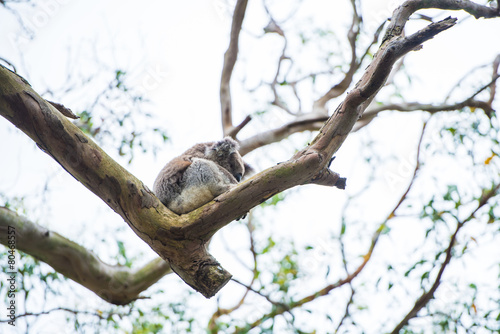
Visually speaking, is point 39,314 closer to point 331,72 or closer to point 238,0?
point 238,0

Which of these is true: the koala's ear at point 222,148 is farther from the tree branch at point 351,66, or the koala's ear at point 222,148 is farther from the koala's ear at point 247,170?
the tree branch at point 351,66

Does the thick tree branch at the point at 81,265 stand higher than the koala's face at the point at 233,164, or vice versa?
the koala's face at the point at 233,164

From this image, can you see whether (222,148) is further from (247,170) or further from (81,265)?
(81,265)

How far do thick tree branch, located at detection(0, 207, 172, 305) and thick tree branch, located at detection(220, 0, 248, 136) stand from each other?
77.5 inches

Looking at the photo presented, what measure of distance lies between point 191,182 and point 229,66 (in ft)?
9.34

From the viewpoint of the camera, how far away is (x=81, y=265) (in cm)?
415

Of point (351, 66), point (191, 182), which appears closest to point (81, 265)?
point (191, 182)

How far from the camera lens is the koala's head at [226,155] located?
389 centimetres

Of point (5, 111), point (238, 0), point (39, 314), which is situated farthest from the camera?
point (238, 0)

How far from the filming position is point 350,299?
507 centimetres

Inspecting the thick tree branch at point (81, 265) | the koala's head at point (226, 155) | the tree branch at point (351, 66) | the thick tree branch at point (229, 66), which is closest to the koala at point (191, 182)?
the koala's head at point (226, 155)

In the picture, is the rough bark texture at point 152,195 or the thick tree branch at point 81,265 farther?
the thick tree branch at point 81,265

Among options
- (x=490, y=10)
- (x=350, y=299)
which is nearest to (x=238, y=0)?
(x=490, y=10)

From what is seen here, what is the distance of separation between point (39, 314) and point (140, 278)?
1054 mm
